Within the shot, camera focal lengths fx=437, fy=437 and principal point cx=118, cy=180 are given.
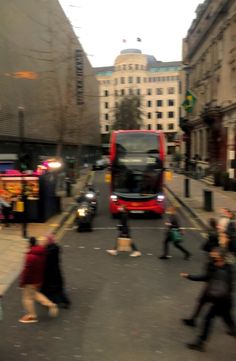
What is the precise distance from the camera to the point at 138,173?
1956 cm

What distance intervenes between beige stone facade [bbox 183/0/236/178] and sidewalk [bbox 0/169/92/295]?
1753 centimetres

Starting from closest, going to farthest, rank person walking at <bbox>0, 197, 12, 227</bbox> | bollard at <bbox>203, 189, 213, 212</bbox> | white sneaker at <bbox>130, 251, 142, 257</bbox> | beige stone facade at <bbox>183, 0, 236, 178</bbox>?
white sneaker at <bbox>130, 251, 142, 257</bbox> < person walking at <bbox>0, 197, 12, 227</bbox> < bollard at <bbox>203, 189, 213, 212</bbox> < beige stone facade at <bbox>183, 0, 236, 178</bbox>

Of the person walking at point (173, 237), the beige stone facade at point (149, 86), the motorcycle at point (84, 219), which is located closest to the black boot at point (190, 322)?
the person walking at point (173, 237)

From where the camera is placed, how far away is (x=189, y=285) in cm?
967

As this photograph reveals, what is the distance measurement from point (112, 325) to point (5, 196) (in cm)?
1114

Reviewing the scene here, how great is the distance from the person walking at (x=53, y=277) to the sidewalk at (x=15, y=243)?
65.4 inches

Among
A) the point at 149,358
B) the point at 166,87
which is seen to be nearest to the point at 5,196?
the point at 149,358

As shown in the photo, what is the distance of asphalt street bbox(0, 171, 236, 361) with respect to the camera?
20.9 feet

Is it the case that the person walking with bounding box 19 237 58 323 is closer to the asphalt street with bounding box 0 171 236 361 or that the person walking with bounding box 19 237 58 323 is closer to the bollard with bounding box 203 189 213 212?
the asphalt street with bounding box 0 171 236 361

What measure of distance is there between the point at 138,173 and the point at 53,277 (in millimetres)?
11961

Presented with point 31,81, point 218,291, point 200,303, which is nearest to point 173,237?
point 200,303

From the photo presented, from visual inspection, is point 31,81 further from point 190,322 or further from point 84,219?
point 190,322

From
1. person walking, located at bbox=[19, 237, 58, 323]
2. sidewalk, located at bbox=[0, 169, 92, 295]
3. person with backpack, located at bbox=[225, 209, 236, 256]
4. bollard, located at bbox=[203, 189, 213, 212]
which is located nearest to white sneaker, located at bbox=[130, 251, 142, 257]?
person with backpack, located at bbox=[225, 209, 236, 256]

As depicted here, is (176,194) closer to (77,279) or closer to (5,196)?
(5,196)
